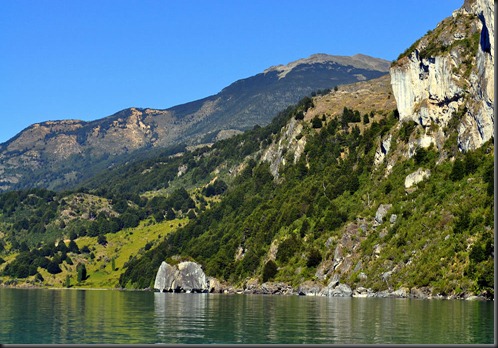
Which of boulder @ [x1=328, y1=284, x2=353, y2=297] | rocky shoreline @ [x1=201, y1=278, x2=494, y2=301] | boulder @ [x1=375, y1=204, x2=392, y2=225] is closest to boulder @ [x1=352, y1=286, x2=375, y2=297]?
rocky shoreline @ [x1=201, y1=278, x2=494, y2=301]

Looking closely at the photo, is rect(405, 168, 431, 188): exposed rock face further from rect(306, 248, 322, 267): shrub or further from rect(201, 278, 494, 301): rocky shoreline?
rect(201, 278, 494, 301): rocky shoreline

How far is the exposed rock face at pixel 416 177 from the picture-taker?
183 meters

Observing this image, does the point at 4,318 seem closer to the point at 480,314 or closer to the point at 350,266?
the point at 480,314

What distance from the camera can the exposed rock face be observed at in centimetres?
18261

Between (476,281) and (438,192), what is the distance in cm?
4504

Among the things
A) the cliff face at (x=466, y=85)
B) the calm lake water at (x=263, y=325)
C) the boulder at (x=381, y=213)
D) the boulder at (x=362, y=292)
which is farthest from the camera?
the boulder at (x=381, y=213)

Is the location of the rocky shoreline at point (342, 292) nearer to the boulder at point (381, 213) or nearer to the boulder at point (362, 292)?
the boulder at point (362, 292)

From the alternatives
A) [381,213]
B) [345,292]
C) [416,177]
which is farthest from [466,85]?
[345,292]

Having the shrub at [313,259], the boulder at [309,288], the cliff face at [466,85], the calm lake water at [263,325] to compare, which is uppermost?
the cliff face at [466,85]

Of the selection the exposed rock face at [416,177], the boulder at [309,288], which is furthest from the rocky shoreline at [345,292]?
the exposed rock face at [416,177]

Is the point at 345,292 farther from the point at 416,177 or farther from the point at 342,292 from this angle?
the point at 416,177

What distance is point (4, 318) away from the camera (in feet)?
327

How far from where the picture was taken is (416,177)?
18412cm

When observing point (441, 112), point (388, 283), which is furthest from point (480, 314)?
point (441, 112)
